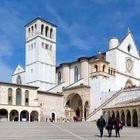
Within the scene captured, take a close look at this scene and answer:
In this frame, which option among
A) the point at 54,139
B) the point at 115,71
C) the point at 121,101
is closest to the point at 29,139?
the point at 54,139

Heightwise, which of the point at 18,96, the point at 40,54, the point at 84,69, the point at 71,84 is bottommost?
the point at 18,96

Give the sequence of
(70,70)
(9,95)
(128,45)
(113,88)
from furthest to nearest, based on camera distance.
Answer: (70,70)
(128,45)
(113,88)
(9,95)

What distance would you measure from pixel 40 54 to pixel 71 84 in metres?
11.1

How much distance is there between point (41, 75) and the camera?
225 ft

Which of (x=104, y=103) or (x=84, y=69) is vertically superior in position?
(x=84, y=69)

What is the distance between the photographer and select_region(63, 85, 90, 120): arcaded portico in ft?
185

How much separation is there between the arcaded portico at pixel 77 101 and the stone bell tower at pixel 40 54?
28.9ft

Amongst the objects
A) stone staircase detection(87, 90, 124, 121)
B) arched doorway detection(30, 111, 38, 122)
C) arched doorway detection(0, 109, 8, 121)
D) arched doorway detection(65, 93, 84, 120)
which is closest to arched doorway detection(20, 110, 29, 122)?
arched doorway detection(30, 111, 38, 122)

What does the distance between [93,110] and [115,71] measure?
8359 mm

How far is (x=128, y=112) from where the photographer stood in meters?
42.8

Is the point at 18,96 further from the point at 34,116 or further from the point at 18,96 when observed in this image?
the point at 34,116

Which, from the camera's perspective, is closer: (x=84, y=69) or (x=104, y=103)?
(x=104, y=103)

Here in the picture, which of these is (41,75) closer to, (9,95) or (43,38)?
(43,38)

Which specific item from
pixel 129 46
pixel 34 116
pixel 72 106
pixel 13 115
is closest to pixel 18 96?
pixel 13 115
